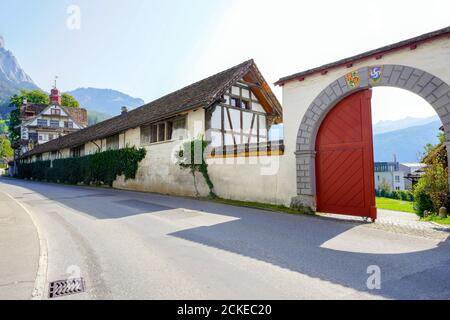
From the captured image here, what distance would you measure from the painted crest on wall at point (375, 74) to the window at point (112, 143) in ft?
61.0

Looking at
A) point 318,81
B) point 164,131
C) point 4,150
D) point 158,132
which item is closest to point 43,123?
point 158,132

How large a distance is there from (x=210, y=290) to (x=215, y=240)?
7.80ft

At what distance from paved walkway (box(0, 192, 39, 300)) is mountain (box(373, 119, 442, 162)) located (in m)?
190

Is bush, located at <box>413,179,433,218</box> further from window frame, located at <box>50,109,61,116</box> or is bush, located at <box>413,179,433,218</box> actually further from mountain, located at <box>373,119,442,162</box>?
mountain, located at <box>373,119,442,162</box>

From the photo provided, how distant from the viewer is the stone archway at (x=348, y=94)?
6.86 metres

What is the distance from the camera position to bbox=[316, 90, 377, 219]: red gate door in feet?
27.0

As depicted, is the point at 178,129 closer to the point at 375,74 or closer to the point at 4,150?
the point at 375,74

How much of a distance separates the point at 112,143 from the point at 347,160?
18839mm

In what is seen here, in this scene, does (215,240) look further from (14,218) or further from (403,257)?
(14,218)

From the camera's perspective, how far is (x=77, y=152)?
2872 cm

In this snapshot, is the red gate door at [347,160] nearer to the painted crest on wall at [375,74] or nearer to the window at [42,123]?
the painted crest on wall at [375,74]

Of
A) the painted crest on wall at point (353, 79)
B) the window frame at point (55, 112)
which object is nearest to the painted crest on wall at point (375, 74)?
the painted crest on wall at point (353, 79)
